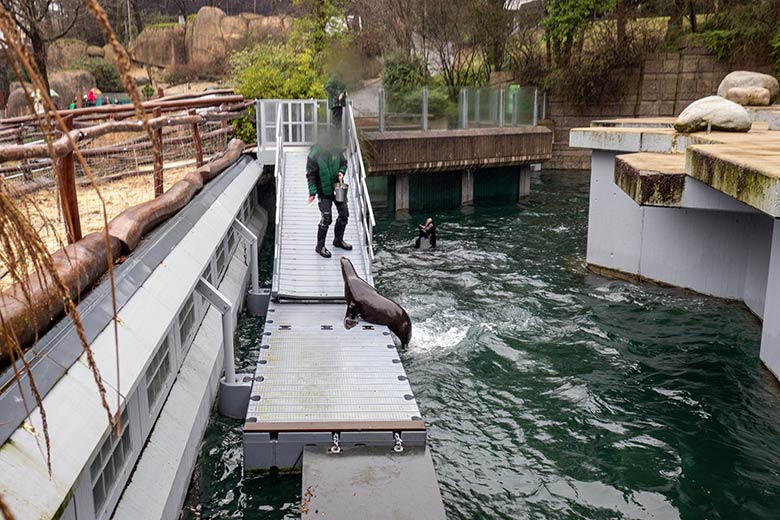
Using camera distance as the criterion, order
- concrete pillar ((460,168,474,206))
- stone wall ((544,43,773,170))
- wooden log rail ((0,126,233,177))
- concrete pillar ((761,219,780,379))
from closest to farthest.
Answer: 1. wooden log rail ((0,126,233,177))
2. concrete pillar ((761,219,780,379))
3. concrete pillar ((460,168,474,206))
4. stone wall ((544,43,773,170))

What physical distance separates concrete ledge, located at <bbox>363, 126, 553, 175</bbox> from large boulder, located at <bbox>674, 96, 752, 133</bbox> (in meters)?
9.81

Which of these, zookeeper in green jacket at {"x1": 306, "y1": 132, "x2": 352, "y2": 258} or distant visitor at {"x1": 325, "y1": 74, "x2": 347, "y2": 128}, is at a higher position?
distant visitor at {"x1": 325, "y1": 74, "x2": 347, "y2": 128}

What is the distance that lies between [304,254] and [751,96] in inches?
535

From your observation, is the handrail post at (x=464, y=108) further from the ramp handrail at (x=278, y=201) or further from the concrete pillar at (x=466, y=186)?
the ramp handrail at (x=278, y=201)

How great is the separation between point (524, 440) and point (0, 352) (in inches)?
226

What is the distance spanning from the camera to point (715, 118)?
44.8ft

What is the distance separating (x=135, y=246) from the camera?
675 cm

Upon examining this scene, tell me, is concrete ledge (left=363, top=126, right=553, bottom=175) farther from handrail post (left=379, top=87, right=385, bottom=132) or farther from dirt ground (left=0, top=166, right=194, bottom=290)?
dirt ground (left=0, top=166, right=194, bottom=290)

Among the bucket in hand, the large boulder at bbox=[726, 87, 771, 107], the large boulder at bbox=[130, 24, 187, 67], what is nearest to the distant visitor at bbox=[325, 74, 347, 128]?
the bucket in hand

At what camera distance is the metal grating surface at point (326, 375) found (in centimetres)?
704

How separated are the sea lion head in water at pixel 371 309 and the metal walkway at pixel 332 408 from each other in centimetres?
15

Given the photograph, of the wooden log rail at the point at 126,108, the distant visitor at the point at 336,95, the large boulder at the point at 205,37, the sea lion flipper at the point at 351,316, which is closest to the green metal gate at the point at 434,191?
the distant visitor at the point at 336,95

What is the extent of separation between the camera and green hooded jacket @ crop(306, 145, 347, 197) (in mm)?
11711

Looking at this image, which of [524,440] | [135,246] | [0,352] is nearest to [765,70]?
[524,440]
